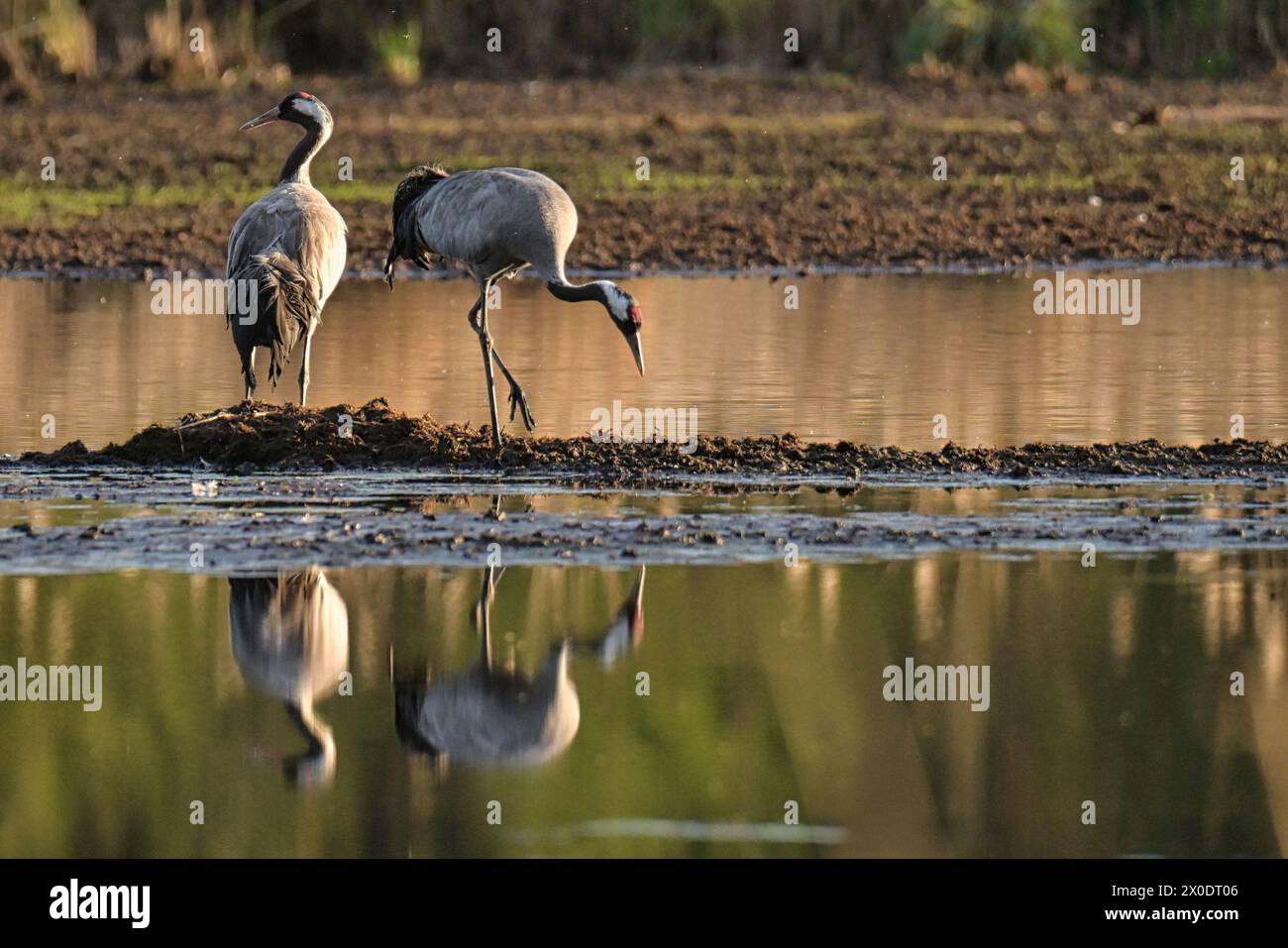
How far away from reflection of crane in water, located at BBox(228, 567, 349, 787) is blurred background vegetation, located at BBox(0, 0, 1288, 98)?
2619 cm

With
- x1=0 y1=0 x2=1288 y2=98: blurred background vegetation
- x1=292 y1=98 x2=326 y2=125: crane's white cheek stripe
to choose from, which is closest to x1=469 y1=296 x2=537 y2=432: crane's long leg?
x1=292 y1=98 x2=326 y2=125: crane's white cheek stripe

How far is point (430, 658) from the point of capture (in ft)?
28.5

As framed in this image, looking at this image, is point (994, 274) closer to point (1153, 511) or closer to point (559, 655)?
point (1153, 511)

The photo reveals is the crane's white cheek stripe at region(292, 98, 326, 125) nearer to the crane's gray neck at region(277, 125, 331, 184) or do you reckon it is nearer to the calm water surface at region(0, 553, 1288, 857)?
the crane's gray neck at region(277, 125, 331, 184)

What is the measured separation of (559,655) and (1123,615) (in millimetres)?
2149

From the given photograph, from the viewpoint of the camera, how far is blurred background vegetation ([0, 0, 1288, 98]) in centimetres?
3641

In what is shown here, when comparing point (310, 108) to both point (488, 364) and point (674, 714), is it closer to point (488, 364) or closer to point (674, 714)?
point (488, 364)

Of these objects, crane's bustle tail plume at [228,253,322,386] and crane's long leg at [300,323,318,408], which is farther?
crane's long leg at [300,323,318,408]

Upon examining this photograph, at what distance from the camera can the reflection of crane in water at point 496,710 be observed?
7.74 meters

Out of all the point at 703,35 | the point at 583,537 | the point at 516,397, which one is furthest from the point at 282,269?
the point at 703,35

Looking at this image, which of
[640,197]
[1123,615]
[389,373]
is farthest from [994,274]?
[1123,615]

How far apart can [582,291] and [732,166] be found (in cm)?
1495

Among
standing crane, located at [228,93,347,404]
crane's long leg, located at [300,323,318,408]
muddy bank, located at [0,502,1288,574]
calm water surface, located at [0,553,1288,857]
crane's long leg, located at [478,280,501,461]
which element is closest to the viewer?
calm water surface, located at [0,553,1288,857]

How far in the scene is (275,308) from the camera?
13.2m
